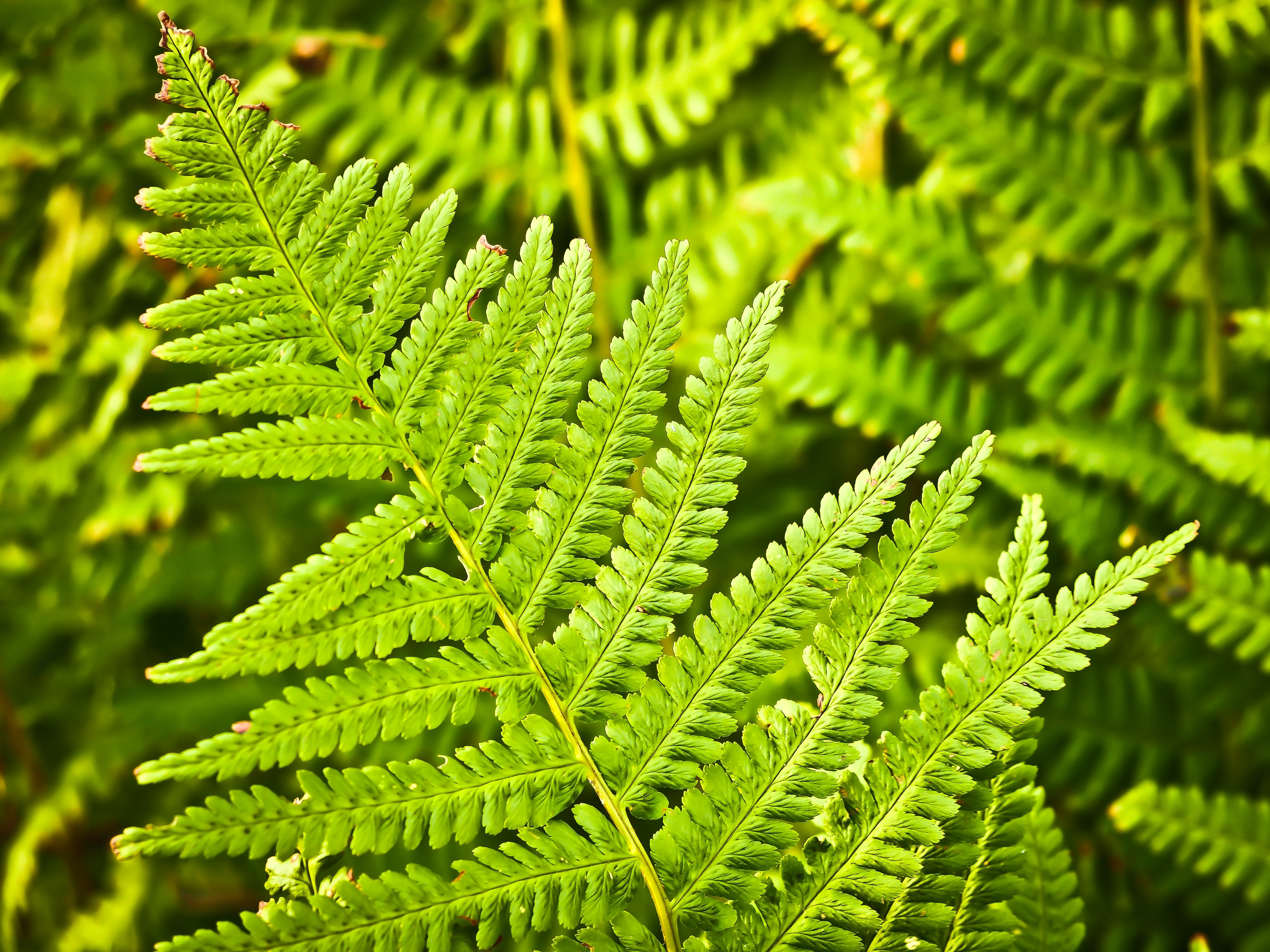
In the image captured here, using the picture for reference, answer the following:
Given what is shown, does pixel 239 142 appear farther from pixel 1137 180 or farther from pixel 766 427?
pixel 1137 180

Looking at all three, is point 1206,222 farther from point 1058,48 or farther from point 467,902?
point 467,902

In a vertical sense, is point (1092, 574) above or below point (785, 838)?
below

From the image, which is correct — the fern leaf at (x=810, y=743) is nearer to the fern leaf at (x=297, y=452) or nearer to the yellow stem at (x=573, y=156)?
the fern leaf at (x=297, y=452)

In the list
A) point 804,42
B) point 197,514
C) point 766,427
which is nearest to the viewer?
point 766,427

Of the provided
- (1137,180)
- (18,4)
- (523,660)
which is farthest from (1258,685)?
(18,4)

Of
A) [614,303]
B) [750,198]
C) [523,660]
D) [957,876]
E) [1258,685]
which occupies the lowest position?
[1258,685]

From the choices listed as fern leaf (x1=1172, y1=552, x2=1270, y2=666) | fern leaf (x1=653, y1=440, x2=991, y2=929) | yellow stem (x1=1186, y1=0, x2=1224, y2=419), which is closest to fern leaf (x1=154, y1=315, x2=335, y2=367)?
fern leaf (x1=653, y1=440, x2=991, y2=929)

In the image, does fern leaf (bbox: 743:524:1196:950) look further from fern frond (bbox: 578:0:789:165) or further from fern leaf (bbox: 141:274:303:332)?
fern frond (bbox: 578:0:789:165)

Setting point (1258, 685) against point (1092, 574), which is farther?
point (1092, 574)
